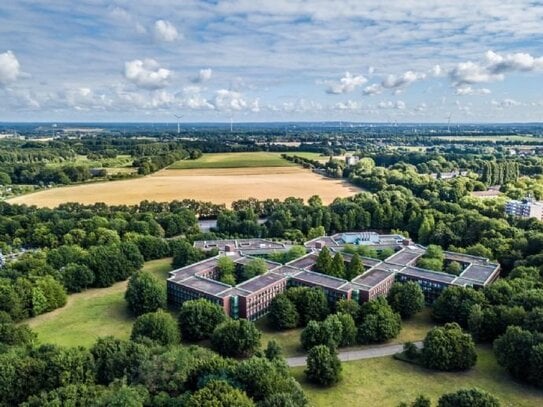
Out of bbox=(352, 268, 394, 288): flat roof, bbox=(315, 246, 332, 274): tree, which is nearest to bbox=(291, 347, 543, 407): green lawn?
bbox=(352, 268, 394, 288): flat roof

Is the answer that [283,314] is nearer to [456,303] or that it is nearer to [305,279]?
[305,279]

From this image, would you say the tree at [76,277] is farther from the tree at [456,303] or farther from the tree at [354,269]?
the tree at [456,303]

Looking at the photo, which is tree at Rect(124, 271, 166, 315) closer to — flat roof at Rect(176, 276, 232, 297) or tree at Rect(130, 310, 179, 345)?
flat roof at Rect(176, 276, 232, 297)

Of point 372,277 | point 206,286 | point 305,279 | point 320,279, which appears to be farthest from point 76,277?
point 372,277

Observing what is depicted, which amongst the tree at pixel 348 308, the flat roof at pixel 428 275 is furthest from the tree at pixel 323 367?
the flat roof at pixel 428 275

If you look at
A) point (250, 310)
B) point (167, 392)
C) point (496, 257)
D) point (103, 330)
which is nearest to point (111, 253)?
point (103, 330)

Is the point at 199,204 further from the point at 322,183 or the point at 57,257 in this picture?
the point at 322,183
